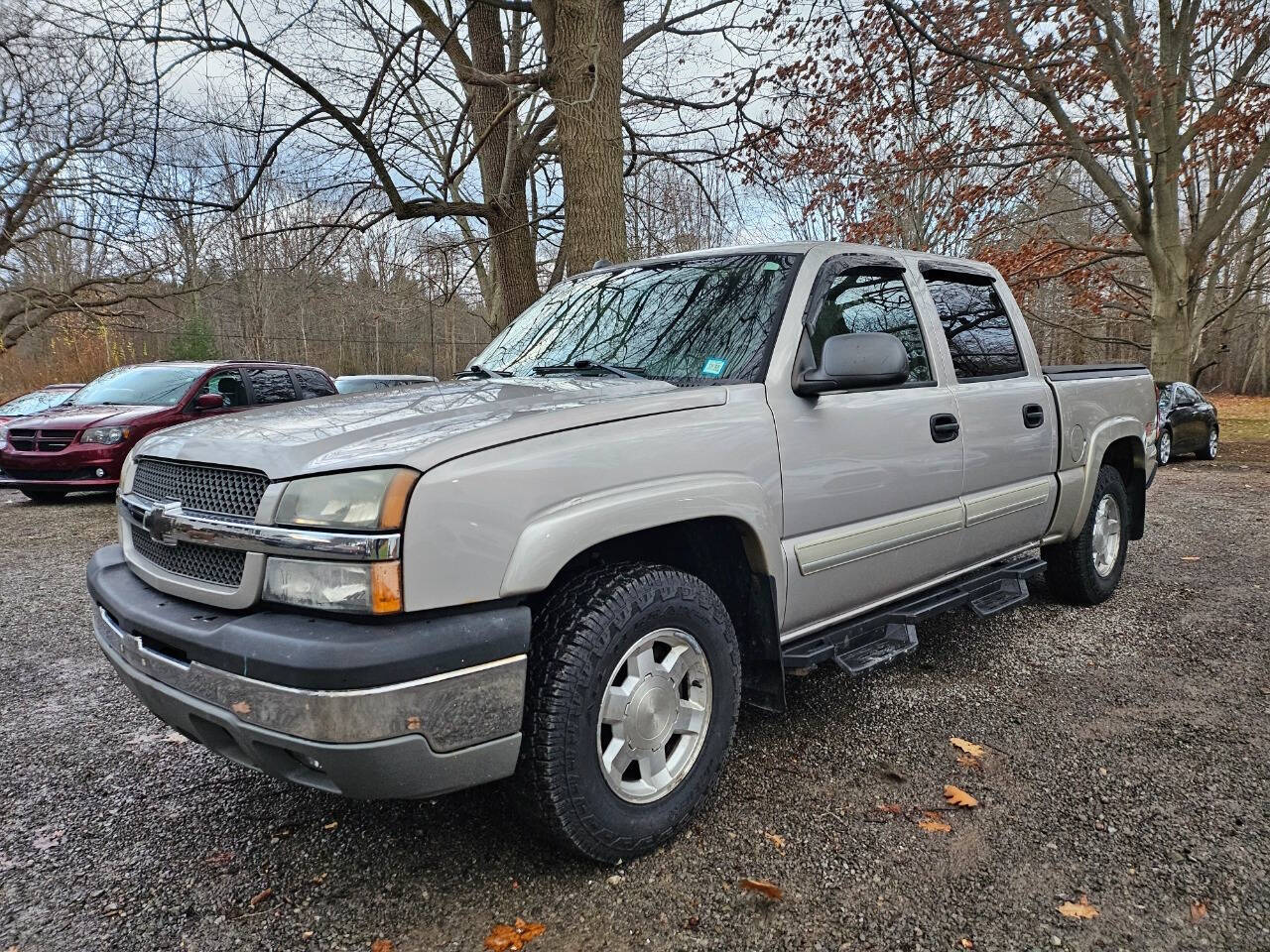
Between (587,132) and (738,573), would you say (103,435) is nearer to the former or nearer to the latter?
(587,132)

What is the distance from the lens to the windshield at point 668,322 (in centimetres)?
286

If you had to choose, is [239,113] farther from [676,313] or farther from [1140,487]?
Result: [1140,487]

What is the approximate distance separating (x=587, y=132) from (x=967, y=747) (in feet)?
20.3

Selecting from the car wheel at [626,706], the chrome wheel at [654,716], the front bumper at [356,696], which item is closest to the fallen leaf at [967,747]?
the car wheel at [626,706]

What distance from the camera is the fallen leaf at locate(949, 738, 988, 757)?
9.71 ft

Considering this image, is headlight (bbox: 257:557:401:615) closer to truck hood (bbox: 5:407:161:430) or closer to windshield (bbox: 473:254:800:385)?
windshield (bbox: 473:254:800:385)

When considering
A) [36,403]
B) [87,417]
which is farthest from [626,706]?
[36,403]

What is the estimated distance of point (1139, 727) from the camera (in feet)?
10.3

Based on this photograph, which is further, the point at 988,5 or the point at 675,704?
the point at 988,5

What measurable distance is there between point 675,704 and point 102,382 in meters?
11.2

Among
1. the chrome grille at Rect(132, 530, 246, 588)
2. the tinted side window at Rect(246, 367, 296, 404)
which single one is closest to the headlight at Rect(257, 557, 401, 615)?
the chrome grille at Rect(132, 530, 246, 588)

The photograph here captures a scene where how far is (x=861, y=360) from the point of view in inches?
104

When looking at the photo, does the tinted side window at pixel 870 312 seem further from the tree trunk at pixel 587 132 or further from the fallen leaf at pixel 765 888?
the tree trunk at pixel 587 132

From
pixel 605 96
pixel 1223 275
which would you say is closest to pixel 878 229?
pixel 605 96
